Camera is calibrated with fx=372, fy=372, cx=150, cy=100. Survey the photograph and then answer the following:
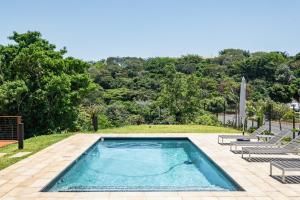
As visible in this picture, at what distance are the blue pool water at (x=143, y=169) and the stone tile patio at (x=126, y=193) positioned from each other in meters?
0.24

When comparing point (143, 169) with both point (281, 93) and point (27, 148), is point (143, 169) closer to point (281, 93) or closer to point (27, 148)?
point (27, 148)

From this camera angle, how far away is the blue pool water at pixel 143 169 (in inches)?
295

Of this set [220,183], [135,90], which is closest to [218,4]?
[220,183]

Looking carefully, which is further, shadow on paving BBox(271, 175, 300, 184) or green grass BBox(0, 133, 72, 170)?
green grass BBox(0, 133, 72, 170)

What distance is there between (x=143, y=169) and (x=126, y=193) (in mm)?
4123

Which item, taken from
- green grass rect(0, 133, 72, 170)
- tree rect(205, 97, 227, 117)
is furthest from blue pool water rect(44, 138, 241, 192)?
tree rect(205, 97, 227, 117)

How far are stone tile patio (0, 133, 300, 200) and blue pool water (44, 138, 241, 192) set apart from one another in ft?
0.80

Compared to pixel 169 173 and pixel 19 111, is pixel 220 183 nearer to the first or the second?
pixel 169 173

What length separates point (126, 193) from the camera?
6.21 metres

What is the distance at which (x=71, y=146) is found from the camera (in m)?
12.3

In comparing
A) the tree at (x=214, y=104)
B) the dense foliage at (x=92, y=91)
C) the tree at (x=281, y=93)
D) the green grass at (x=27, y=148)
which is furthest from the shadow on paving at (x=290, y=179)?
the tree at (x=281, y=93)

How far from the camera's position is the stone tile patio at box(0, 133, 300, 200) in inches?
237

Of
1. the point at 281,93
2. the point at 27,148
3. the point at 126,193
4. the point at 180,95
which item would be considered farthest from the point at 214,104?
the point at 126,193

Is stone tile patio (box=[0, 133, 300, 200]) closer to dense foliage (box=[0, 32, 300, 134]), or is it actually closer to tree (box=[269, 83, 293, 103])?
dense foliage (box=[0, 32, 300, 134])
